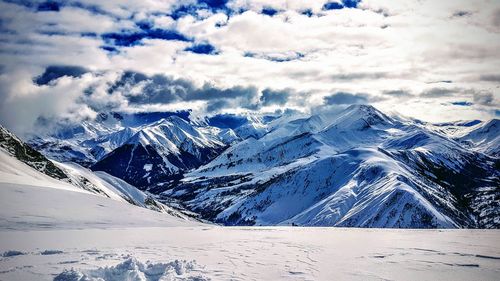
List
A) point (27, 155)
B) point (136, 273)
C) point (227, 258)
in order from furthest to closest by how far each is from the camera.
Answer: point (27, 155)
point (227, 258)
point (136, 273)

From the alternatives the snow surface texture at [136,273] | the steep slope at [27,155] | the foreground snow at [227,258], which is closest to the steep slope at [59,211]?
the foreground snow at [227,258]

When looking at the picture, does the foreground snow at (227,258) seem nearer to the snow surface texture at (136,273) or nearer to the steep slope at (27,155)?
the snow surface texture at (136,273)

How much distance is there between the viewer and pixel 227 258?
29.8 meters

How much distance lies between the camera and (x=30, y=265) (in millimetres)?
23312

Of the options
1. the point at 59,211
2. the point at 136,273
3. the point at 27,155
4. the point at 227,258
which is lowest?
the point at 27,155

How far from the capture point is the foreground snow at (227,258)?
2333 cm

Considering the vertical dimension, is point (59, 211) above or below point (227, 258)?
below

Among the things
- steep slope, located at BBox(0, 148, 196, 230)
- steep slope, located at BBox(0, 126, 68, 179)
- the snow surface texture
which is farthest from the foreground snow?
steep slope, located at BBox(0, 126, 68, 179)

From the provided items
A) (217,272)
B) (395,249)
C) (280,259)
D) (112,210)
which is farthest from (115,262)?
(112,210)

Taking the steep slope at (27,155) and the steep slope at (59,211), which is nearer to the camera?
the steep slope at (59,211)

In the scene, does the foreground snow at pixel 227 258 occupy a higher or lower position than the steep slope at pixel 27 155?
higher

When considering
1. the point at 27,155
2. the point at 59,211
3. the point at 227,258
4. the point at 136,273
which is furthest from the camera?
the point at 27,155

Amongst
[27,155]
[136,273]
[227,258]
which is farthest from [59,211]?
[27,155]

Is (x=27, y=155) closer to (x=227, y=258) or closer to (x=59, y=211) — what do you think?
(x=59, y=211)
